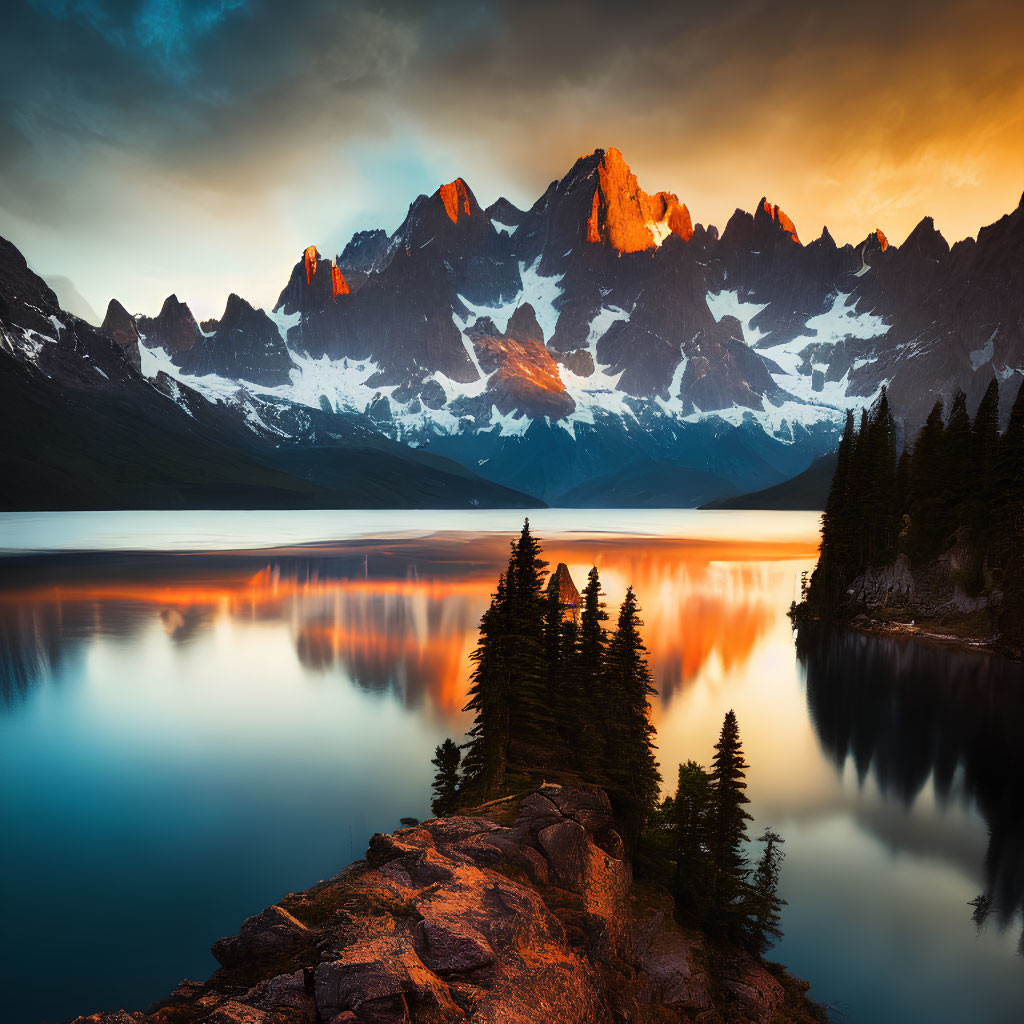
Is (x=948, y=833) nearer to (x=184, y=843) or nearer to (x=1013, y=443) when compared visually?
(x=184, y=843)

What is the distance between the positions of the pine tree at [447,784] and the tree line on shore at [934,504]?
4785 centimetres

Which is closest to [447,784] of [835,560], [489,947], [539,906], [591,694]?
[591,694]

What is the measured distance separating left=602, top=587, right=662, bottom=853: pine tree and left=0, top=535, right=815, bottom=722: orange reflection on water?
13939 mm

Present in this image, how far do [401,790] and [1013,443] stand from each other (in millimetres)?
53813

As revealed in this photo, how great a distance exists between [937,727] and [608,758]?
78.6ft

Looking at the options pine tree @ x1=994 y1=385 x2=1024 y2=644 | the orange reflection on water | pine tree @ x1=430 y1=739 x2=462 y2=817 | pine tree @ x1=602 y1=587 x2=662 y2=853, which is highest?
pine tree @ x1=994 y1=385 x2=1024 y2=644

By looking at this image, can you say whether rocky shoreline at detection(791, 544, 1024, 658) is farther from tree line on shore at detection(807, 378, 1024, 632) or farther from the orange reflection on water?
the orange reflection on water

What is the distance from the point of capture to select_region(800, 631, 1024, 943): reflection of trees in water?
24281mm

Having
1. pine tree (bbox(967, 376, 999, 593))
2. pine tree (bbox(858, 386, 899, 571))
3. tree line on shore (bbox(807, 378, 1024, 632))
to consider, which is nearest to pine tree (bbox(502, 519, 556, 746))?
tree line on shore (bbox(807, 378, 1024, 632))

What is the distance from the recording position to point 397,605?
73312 millimetres

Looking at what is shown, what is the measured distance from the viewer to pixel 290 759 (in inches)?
1203

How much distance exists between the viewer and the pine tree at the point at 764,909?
17.6 metres

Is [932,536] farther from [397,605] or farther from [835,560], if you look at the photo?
[397,605]

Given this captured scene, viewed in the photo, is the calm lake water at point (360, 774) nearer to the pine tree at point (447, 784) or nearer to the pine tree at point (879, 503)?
the pine tree at point (447, 784)
